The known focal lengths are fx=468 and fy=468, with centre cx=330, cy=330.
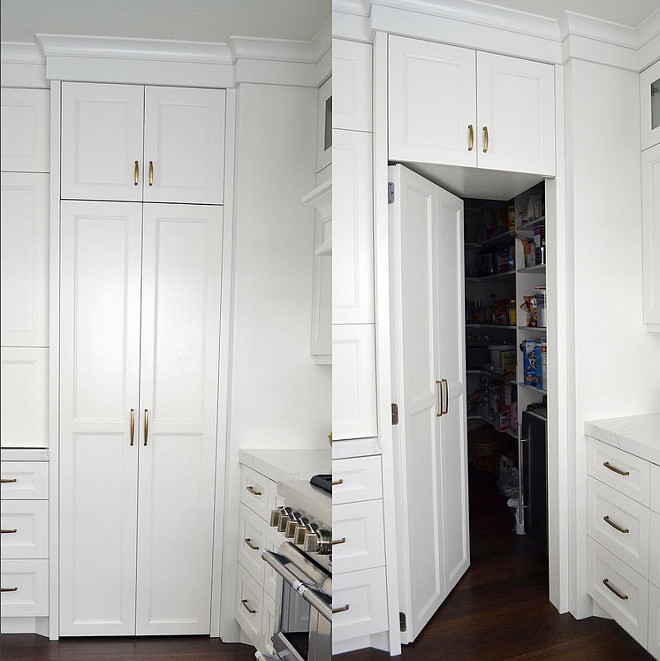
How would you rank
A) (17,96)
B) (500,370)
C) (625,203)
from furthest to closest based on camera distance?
(625,203)
(500,370)
(17,96)

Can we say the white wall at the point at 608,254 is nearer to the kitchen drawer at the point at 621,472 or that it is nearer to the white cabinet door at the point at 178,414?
the kitchen drawer at the point at 621,472

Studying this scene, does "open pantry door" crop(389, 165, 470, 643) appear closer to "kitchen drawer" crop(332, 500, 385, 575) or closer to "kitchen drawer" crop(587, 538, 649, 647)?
"kitchen drawer" crop(332, 500, 385, 575)

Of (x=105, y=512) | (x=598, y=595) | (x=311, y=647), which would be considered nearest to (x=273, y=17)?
(x=105, y=512)

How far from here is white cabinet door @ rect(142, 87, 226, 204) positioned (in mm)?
218

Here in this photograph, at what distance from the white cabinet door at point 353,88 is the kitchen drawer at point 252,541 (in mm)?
446

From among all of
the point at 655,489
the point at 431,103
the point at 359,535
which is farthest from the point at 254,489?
the point at 655,489

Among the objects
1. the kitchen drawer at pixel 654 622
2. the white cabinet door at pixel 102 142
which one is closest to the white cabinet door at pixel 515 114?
the white cabinet door at pixel 102 142

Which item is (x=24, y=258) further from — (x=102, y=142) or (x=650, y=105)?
(x=650, y=105)

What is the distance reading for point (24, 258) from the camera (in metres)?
0.19

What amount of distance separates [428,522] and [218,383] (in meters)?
0.51

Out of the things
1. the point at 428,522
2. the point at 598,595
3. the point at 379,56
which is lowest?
the point at 598,595

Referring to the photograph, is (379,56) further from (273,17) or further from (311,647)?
(311,647)

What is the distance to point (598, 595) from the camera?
936 millimetres

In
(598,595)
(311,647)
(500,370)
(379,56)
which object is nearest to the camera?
(311,647)
